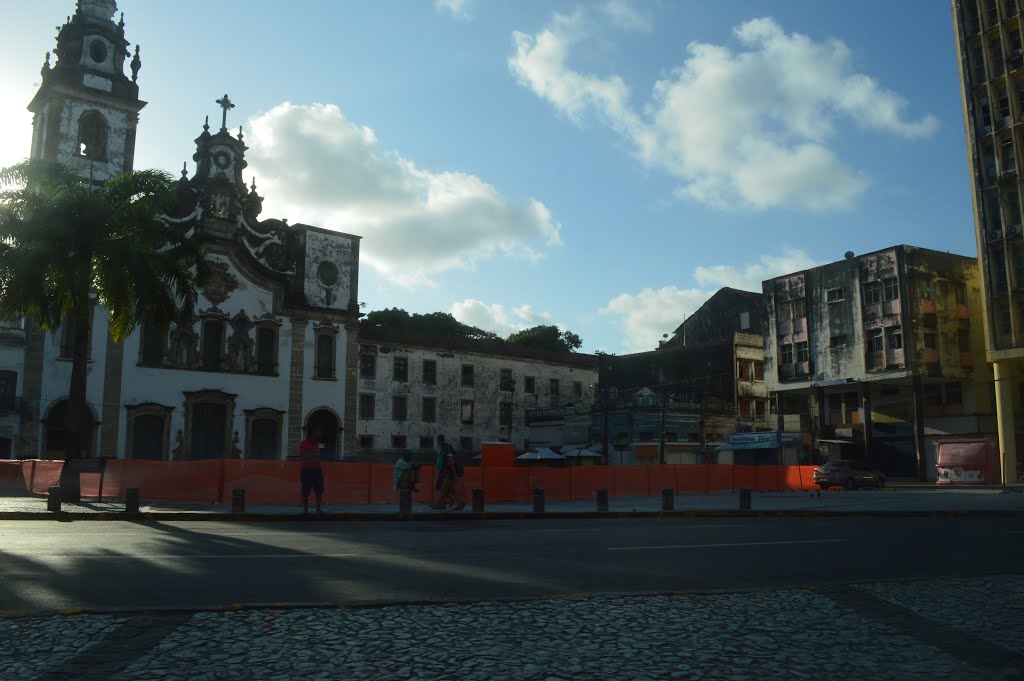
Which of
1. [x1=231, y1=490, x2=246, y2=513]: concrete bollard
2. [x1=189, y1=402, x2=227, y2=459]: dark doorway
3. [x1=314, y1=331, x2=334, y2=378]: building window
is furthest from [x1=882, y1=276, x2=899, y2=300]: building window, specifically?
[x1=231, y1=490, x2=246, y2=513]: concrete bollard

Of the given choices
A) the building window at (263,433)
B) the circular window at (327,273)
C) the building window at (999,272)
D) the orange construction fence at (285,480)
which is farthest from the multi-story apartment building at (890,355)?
the building window at (263,433)

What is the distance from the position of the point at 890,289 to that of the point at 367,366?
106 feet

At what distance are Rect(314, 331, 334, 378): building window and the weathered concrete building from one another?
6.33 metres

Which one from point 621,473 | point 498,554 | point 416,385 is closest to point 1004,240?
point 621,473

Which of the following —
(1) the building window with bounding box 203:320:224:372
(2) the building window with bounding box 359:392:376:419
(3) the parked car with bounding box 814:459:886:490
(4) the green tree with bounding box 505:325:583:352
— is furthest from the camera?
(4) the green tree with bounding box 505:325:583:352

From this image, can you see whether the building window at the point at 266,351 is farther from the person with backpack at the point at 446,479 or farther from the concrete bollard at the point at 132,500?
the concrete bollard at the point at 132,500

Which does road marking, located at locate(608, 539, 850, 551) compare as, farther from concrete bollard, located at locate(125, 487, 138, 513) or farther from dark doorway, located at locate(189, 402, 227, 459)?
dark doorway, located at locate(189, 402, 227, 459)

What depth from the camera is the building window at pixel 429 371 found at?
2170 inches

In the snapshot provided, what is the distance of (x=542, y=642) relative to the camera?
5.50 meters

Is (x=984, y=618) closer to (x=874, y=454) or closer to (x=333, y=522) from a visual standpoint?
(x=333, y=522)

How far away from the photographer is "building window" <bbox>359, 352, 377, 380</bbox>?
172 feet

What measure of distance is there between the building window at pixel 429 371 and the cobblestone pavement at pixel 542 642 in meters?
48.5

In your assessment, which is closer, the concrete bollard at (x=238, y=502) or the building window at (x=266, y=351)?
the concrete bollard at (x=238, y=502)

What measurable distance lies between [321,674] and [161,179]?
2309 centimetres
